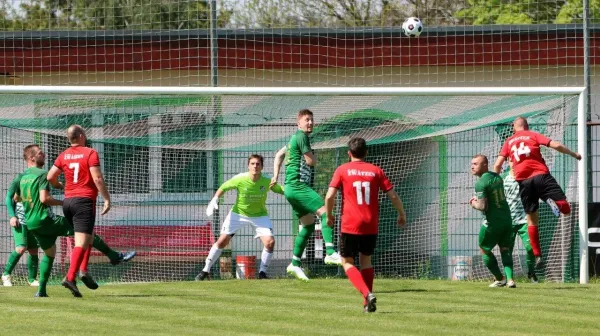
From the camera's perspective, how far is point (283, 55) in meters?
19.7

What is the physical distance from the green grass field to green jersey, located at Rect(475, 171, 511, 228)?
2.66 feet

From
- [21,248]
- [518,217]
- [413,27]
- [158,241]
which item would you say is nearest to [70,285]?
[21,248]

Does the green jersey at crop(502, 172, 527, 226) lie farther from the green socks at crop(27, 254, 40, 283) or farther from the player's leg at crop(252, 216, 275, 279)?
the green socks at crop(27, 254, 40, 283)

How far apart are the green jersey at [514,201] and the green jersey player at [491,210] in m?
1.73

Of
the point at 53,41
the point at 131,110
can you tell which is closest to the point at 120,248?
the point at 131,110

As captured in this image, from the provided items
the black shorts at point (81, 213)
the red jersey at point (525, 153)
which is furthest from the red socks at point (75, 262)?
the red jersey at point (525, 153)

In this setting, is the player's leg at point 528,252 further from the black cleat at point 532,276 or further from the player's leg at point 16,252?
the player's leg at point 16,252

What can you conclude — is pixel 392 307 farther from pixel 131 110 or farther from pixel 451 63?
pixel 451 63

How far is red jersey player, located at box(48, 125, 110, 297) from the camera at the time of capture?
12.5 metres

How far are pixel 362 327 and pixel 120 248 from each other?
23.5 feet

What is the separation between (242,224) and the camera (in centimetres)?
1578

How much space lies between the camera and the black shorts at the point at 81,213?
12531 mm

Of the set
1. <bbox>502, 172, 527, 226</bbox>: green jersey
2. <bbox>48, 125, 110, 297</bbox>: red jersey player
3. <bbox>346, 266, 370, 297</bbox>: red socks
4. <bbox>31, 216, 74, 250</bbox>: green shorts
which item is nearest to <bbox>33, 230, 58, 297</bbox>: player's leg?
<bbox>31, 216, 74, 250</bbox>: green shorts

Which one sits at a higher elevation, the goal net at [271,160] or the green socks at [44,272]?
the goal net at [271,160]
